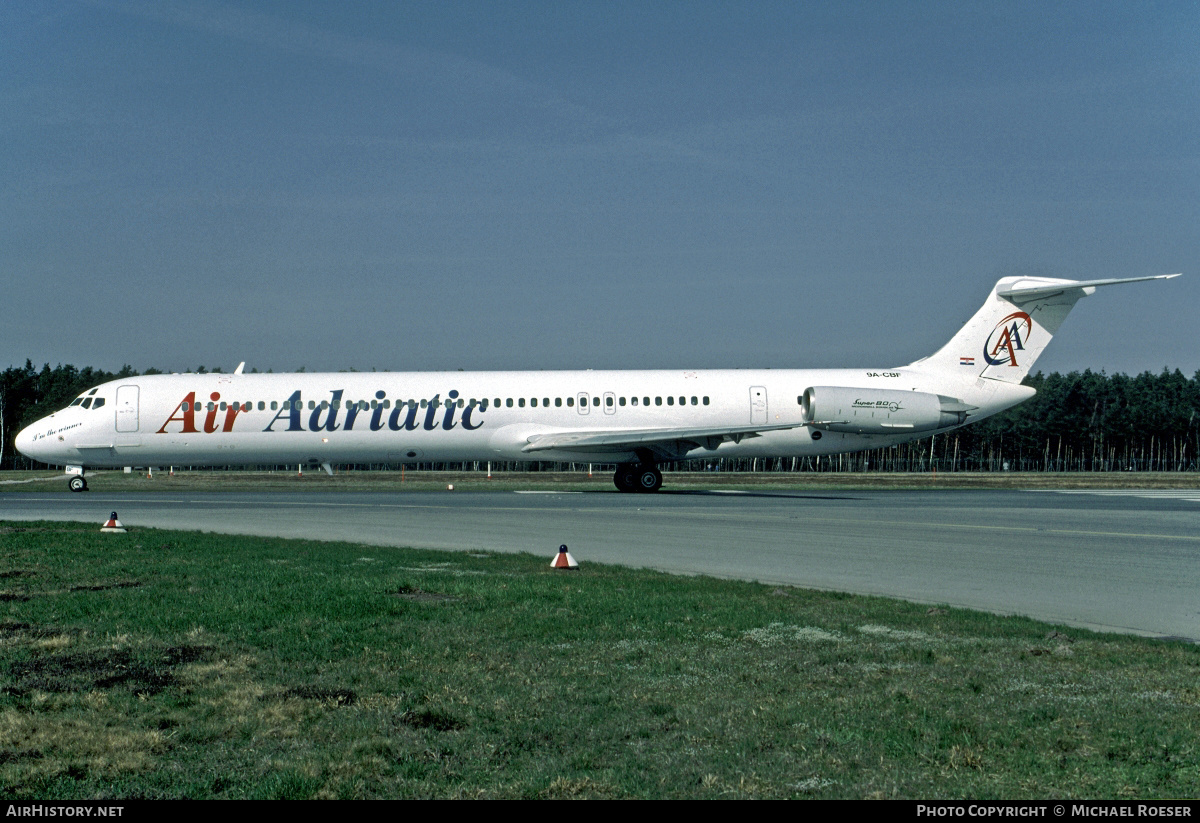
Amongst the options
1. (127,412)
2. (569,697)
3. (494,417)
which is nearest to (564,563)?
(569,697)

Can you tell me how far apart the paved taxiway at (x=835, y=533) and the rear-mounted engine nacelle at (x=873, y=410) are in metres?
2.80

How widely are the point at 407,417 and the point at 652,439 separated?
8.26 meters

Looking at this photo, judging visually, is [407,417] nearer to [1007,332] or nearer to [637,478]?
[637,478]

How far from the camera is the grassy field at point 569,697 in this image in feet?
16.7

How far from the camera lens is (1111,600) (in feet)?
36.7

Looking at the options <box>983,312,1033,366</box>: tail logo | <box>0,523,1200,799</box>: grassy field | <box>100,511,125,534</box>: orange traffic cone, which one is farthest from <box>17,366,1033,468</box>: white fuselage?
<box>0,523,1200,799</box>: grassy field

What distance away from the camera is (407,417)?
3369cm

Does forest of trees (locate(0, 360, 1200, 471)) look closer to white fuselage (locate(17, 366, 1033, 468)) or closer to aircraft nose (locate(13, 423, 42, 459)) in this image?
white fuselage (locate(17, 366, 1033, 468))

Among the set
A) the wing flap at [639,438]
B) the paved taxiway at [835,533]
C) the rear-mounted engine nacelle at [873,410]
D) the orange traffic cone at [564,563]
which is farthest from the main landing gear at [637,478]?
the orange traffic cone at [564,563]

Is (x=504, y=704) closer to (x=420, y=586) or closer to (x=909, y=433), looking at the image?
(x=420, y=586)

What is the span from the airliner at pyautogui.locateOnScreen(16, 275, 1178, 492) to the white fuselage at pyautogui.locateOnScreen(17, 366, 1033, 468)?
0.04 metres

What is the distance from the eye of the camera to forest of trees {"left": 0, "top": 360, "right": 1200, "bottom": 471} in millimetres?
112688

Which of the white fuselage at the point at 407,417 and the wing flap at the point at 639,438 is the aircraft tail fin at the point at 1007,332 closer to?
the white fuselage at the point at 407,417

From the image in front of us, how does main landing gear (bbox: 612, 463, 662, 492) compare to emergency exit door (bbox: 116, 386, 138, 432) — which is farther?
main landing gear (bbox: 612, 463, 662, 492)
